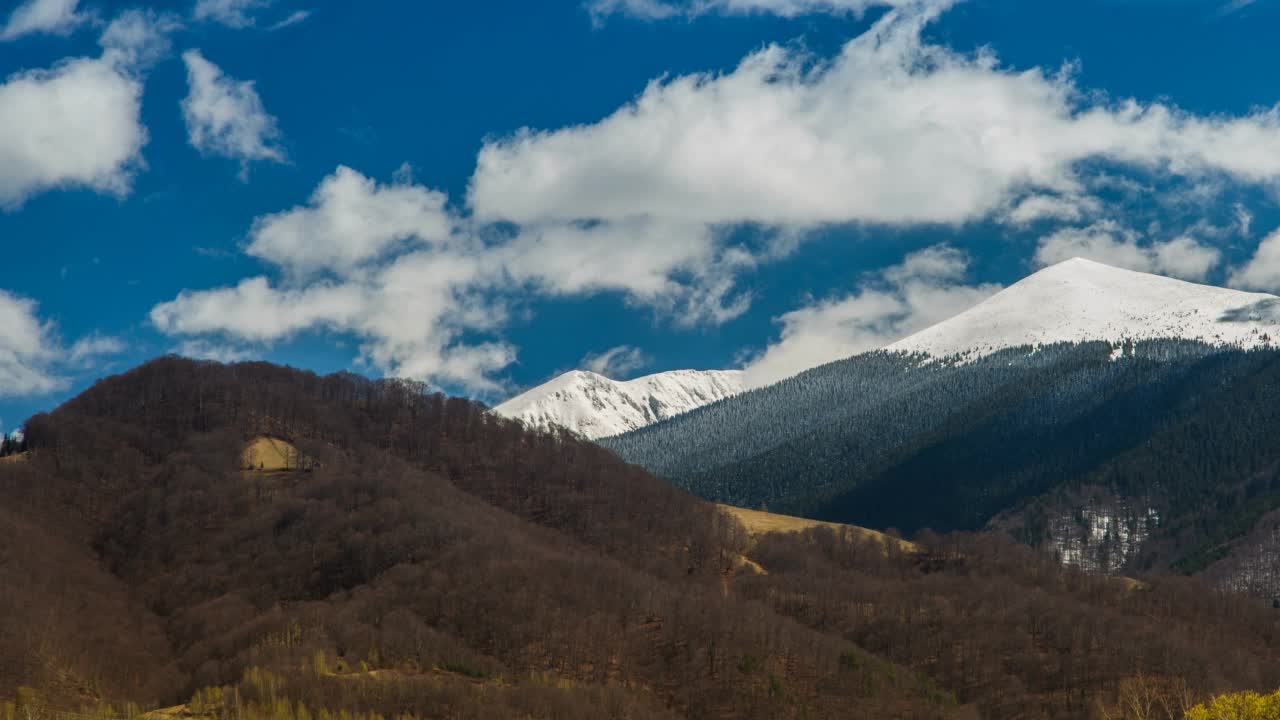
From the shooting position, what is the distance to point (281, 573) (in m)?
173

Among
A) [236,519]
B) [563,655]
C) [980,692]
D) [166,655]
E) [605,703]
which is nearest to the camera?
[605,703]

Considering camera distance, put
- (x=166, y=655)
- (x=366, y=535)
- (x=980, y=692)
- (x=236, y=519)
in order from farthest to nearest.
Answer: (x=236, y=519), (x=366, y=535), (x=980, y=692), (x=166, y=655)

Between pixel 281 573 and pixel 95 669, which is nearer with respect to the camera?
pixel 95 669

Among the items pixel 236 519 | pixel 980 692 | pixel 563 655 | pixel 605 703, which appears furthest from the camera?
pixel 236 519

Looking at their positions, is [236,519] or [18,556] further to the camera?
[236,519]

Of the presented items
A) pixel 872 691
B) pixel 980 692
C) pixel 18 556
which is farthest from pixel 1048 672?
pixel 18 556

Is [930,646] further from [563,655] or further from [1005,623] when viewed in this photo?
[563,655]

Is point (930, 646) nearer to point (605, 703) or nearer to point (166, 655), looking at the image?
point (605, 703)

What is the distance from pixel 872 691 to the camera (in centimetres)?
15388

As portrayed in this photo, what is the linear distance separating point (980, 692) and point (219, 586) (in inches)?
4578

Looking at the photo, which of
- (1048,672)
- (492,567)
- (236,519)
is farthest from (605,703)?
(236,519)

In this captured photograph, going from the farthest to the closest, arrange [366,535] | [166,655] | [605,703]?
1. [366,535]
2. [166,655]
3. [605,703]

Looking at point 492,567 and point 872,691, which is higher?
point 492,567

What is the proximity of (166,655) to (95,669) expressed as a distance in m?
20.3
